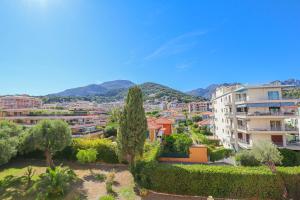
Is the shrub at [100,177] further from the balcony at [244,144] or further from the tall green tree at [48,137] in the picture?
the balcony at [244,144]

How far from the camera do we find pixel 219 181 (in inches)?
522

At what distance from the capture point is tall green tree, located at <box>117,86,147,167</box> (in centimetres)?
1589

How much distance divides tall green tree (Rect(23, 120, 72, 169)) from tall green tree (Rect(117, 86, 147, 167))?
6.30 meters

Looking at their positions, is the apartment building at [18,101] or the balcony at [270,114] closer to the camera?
the balcony at [270,114]

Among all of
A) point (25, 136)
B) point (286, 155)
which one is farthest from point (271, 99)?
point (25, 136)

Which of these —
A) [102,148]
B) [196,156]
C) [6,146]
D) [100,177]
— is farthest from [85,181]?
[196,156]

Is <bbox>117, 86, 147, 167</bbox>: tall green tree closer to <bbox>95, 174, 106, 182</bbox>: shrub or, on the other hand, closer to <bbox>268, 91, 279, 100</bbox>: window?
<bbox>95, 174, 106, 182</bbox>: shrub

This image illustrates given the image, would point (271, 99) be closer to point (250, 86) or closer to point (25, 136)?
point (250, 86)

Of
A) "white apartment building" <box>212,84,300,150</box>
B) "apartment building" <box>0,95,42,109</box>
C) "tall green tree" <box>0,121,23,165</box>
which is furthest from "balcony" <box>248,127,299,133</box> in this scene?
"apartment building" <box>0,95,42,109</box>

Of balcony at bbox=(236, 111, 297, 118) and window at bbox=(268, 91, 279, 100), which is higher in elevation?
window at bbox=(268, 91, 279, 100)

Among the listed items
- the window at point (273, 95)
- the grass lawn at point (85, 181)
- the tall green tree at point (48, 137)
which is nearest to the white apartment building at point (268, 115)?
the window at point (273, 95)

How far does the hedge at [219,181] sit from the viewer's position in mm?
12719

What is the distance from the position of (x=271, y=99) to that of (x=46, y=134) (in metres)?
31.6

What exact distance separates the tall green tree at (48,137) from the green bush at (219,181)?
9249 millimetres
